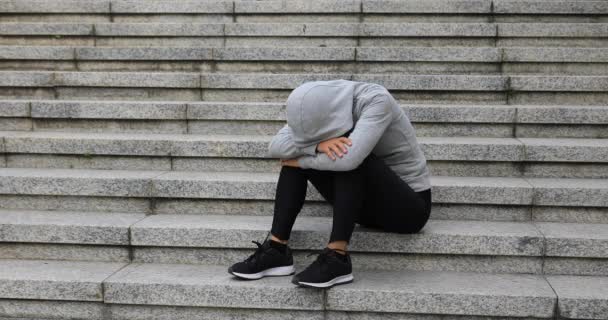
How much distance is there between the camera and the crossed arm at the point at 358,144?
278cm

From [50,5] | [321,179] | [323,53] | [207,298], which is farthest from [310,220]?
[50,5]

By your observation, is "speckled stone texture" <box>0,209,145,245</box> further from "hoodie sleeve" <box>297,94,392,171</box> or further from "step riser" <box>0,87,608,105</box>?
"step riser" <box>0,87,608,105</box>

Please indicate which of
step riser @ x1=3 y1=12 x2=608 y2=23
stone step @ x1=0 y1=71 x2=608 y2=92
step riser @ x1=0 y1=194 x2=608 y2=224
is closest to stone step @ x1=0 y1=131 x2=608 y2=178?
step riser @ x1=0 y1=194 x2=608 y2=224

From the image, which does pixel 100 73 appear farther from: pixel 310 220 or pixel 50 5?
pixel 310 220

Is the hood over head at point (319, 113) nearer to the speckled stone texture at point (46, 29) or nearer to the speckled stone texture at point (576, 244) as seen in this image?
the speckled stone texture at point (576, 244)

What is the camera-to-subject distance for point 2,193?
3.79m

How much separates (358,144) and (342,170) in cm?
16

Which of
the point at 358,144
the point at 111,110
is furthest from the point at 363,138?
the point at 111,110

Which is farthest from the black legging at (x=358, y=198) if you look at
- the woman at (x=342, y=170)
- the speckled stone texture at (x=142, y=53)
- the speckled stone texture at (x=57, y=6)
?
the speckled stone texture at (x=57, y=6)

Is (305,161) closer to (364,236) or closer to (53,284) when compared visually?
(364,236)

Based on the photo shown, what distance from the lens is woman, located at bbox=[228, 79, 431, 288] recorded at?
2838 millimetres

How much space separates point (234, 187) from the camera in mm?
3637

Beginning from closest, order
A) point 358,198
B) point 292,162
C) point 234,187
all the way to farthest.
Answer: point 358,198 → point 292,162 → point 234,187

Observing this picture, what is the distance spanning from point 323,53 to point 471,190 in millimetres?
2038
